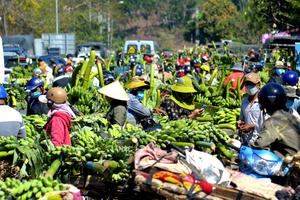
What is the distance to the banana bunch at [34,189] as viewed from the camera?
525cm

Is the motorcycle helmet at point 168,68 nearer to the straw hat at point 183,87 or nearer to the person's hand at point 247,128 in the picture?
the straw hat at point 183,87

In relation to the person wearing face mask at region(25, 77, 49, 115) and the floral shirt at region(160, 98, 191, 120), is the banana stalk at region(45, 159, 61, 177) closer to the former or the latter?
the floral shirt at region(160, 98, 191, 120)

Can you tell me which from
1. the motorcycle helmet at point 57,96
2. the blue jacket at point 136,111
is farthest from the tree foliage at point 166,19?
the motorcycle helmet at point 57,96

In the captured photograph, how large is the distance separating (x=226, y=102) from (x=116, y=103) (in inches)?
142

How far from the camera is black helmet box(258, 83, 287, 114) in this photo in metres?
6.29

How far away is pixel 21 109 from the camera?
1570 cm

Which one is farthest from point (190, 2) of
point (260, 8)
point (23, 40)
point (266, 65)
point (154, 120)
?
point (154, 120)

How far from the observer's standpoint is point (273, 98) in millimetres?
6293

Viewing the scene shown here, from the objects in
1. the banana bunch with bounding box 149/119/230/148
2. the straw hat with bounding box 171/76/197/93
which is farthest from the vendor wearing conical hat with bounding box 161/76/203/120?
the banana bunch with bounding box 149/119/230/148

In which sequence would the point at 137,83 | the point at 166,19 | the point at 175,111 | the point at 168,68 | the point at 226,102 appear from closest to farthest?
the point at 175,111, the point at 137,83, the point at 226,102, the point at 168,68, the point at 166,19

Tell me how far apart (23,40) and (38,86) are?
28.0m

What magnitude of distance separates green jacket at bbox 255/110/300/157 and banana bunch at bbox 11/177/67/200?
1.73 meters

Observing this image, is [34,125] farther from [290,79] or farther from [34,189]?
[290,79]

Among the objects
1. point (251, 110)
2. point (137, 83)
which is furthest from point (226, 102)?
point (251, 110)
